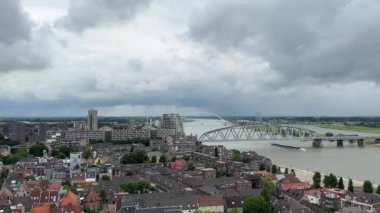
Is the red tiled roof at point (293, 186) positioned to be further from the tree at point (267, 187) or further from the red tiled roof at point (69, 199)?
the red tiled roof at point (69, 199)

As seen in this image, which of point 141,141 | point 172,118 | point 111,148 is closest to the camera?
point 111,148

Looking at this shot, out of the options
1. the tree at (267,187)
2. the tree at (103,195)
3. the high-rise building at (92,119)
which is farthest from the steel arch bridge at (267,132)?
the tree at (103,195)

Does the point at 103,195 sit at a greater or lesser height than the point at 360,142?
lesser

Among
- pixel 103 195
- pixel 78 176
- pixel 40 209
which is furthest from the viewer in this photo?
pixel 78 176

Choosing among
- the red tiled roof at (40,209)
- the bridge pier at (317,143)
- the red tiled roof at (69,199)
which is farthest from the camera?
the bridge pier at (317,143)

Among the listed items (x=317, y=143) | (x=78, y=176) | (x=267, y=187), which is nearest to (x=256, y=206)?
(x=267, y=187)

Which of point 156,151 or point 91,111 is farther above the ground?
point 91,111

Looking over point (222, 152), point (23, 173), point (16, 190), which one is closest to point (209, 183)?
point (16, 190)

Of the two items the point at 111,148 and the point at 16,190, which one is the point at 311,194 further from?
the point at 111,148

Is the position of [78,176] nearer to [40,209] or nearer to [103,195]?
[103,195]
